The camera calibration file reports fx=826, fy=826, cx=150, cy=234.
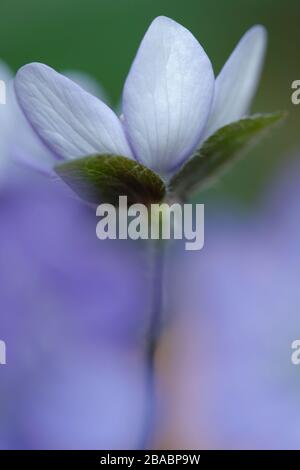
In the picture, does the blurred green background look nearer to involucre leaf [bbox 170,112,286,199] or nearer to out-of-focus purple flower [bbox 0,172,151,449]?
out-of-focus purple flower [bbox 0,172,151,449]

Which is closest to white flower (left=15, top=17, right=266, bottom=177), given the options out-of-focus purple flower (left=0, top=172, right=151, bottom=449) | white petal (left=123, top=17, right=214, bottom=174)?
white petal (left=123, top=17, right=214, bottom=174)

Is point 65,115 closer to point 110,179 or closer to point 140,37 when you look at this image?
point 110,179

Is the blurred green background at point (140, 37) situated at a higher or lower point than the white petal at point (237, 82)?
higher

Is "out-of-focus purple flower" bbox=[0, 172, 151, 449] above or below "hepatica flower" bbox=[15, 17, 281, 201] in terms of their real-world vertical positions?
below

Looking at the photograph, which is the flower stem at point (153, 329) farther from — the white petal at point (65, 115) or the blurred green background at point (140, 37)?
the blurred green background at point (140, 37)

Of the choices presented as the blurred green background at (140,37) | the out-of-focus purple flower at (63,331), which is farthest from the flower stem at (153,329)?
the blurred green background at (140,37)

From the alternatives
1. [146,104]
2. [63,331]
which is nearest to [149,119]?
[146,104]

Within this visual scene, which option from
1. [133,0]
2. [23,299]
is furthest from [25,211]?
[133,0]

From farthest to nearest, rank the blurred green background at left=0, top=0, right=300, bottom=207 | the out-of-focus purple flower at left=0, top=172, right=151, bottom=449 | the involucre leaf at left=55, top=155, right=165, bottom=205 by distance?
the blurred green background at left=0, top=0, right=300, bottom=207
the out-of-focus purple flower at left=0, top=172, right=151, bottom=449
the involucre leaf at left=55, top=155, right=165, bottom=205
